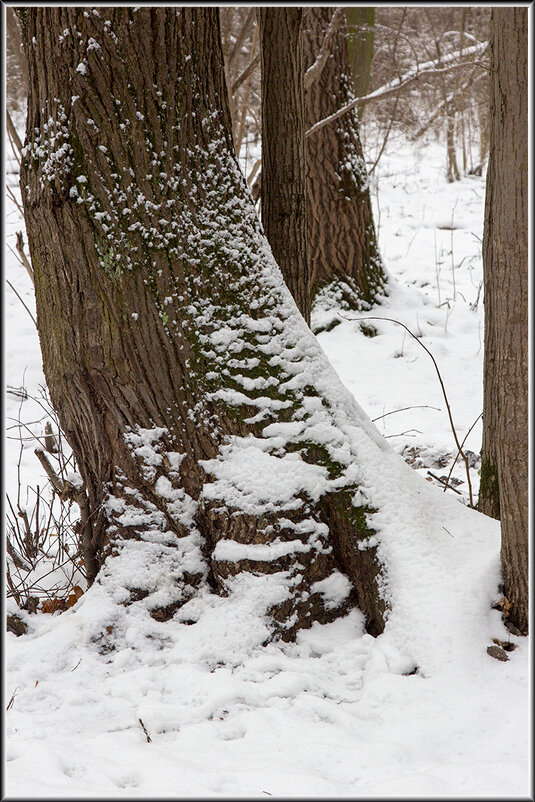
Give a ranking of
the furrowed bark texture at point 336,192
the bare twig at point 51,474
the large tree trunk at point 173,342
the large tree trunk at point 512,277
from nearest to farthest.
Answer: the large tree trunk at point 512,277 → the large tree trunk at point 173,342 → the bare twig at point 51,474 → the furrowed bark texture at point 336,192

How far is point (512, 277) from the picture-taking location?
1.81 meters

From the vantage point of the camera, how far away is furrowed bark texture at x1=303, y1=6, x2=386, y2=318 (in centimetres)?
518

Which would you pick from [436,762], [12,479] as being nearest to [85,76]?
[436,762]

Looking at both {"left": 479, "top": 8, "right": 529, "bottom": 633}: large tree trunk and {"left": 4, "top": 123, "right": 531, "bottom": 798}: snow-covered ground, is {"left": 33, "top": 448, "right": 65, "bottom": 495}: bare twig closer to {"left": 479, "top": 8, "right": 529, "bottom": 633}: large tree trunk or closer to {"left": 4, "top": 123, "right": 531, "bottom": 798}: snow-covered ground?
{"left": 4, "top": 123, "right": 531, "bottom": 798}: snow-covered ground

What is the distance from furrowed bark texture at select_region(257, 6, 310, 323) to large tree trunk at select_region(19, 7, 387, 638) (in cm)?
50

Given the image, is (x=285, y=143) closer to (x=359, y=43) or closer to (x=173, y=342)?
(x=173, y=342)

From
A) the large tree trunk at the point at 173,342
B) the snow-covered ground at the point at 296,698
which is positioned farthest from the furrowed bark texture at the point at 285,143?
the snow-covered ground at the point at 296,698

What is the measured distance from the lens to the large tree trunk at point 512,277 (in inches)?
66.9

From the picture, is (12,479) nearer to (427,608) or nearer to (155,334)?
(155,334)

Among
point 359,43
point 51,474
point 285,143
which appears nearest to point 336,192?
point 359,43

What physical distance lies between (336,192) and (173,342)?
366cm

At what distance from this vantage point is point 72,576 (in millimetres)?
2455

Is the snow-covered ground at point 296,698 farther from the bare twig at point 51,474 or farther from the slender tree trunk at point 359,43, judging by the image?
the slender tree trunk at point 359,43

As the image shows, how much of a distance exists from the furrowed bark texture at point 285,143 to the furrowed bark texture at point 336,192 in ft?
8.02
